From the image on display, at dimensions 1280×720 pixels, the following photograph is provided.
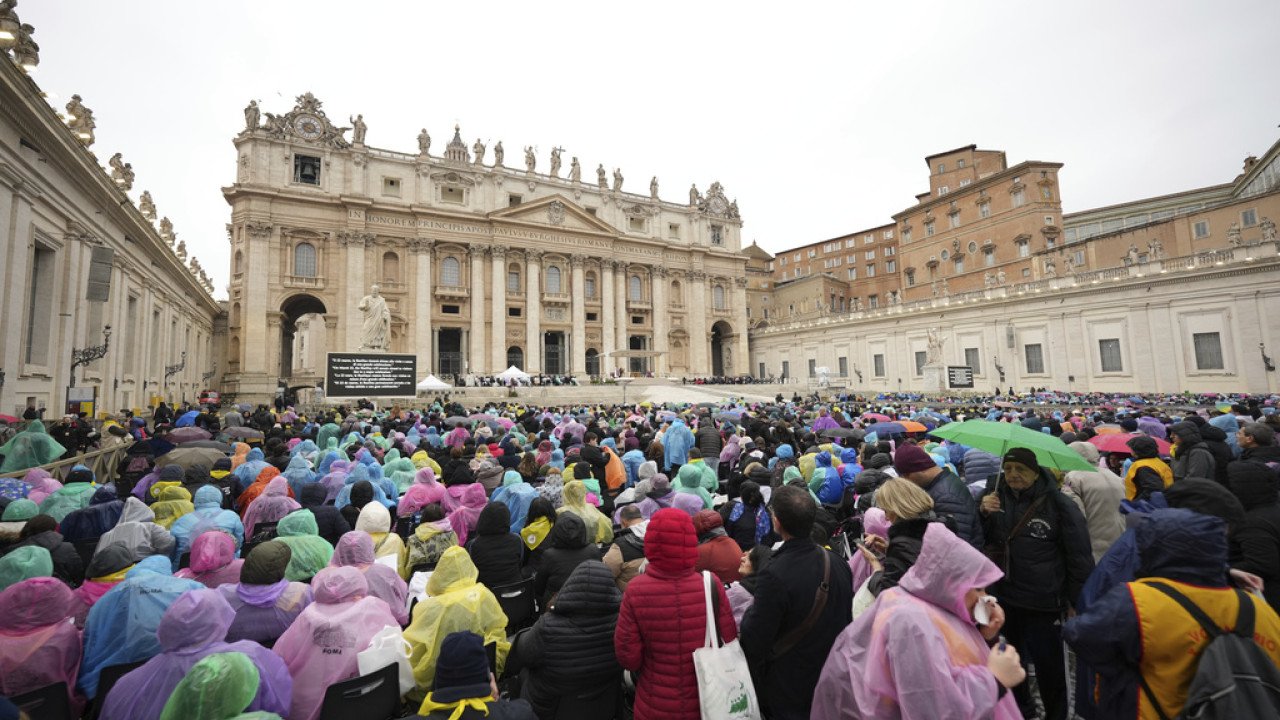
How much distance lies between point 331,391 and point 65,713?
17095 mm

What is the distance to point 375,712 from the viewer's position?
9.41 ft

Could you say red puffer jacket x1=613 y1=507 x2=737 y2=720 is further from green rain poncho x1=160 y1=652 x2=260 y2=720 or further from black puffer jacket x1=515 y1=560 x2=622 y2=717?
green rain poncho x1=160 y1=652 x2=260 y2=720

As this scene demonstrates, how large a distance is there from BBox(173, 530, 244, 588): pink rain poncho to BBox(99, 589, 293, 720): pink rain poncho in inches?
45.2

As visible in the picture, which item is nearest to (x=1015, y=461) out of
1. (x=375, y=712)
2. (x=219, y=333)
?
(x=375, y=712)

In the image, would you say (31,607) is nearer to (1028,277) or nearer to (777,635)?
(777,635)

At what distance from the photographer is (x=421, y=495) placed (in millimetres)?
6078

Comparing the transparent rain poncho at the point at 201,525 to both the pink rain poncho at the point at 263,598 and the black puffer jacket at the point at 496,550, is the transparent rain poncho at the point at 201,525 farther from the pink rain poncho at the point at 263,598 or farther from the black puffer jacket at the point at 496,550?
the black puffer jacket at the point at 496,550

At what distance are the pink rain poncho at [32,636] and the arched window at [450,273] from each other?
39482mm

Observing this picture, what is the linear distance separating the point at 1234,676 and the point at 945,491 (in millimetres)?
1763

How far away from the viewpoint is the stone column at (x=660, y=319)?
156ft

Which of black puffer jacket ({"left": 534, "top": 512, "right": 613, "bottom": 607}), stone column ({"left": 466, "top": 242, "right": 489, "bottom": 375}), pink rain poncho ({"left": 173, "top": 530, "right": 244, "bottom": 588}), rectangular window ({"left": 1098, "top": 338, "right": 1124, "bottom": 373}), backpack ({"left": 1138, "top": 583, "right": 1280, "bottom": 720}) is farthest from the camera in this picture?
stone column ({"left": 466, "top": 242, "right": 489, "bottom": 375})

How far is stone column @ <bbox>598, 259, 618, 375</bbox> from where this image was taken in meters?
45.3

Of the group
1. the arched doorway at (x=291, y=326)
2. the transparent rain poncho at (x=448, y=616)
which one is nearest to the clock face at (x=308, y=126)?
the arched doorway at (x=291, y=326)

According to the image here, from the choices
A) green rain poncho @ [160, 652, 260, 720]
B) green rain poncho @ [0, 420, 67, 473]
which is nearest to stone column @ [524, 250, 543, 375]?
green rain poncho @ [0, 420, 67, 473]
